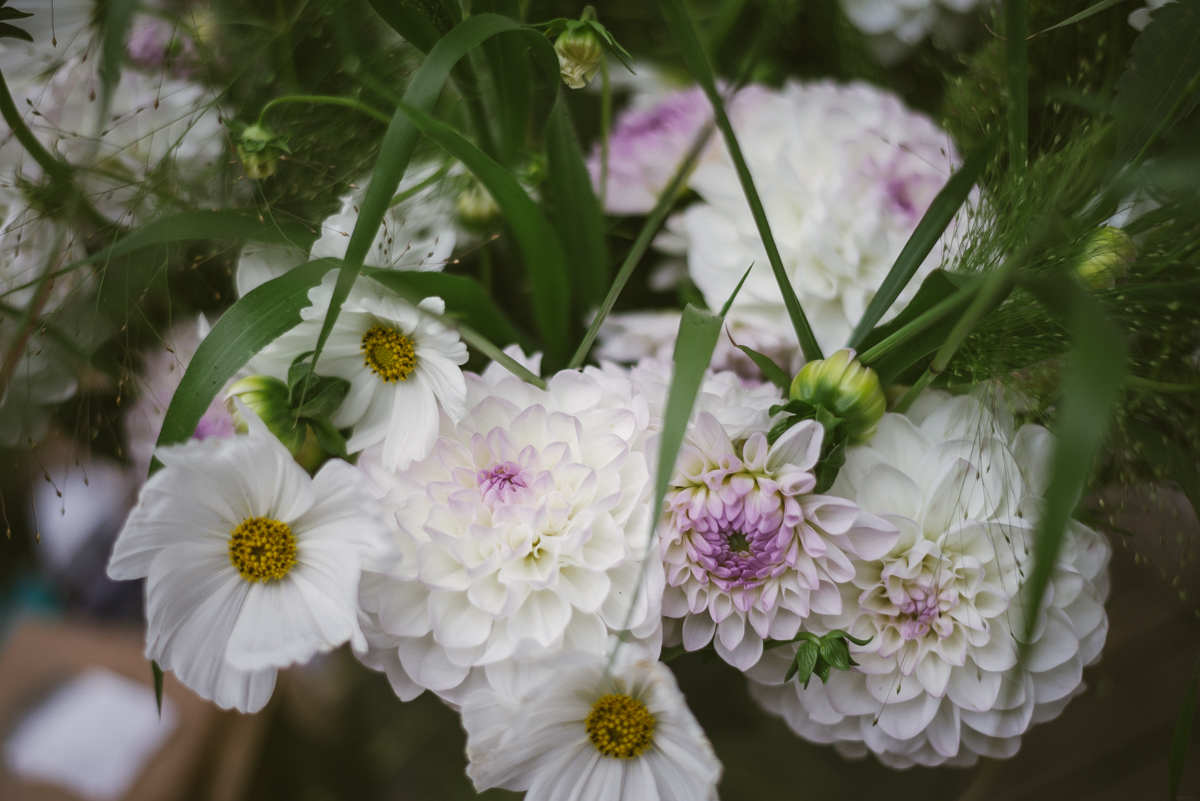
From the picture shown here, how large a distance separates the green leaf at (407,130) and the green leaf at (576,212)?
0.13 ft

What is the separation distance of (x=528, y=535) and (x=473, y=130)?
0.15 m

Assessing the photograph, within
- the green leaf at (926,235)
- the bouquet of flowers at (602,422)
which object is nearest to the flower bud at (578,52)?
the bouquet of flowers at (602,422)

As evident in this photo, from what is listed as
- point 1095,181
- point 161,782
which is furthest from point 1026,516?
point 161,782

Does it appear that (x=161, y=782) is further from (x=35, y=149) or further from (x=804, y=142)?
(x=804, y=142)

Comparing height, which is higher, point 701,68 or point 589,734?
point 701,68

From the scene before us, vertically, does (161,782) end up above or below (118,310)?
below

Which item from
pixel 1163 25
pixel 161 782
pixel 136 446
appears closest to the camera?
pixel 1163 25

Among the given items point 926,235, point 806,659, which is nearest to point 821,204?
point 926,235

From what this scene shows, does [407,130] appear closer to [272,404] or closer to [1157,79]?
[272,404]

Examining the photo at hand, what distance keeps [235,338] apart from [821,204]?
20 centimetres

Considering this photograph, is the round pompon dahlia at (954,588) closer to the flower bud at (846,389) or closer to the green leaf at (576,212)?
the flower bud at (846,389)

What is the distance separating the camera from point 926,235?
0.71 feet

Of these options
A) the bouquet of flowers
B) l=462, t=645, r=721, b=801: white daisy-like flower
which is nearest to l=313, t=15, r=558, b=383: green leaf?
the bouquet of flowers

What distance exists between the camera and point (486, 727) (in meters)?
0.20
